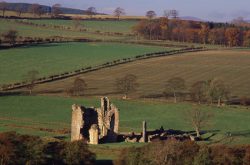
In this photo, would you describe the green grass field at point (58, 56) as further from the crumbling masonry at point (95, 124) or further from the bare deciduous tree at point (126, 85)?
the crumbling masonry at point (95, 124)

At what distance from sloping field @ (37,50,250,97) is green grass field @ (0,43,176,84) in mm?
6770

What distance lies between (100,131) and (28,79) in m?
33.2

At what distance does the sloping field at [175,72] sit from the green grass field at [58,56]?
6770mm

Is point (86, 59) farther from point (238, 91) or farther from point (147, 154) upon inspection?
point (147, 154)

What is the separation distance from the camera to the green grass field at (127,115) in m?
66.9

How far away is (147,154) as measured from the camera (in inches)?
1933

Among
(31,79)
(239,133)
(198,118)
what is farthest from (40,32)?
(239,133)

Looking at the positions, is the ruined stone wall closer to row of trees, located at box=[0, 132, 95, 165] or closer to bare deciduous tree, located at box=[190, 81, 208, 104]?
row of trees, located at box=[0, 132, 95, 165]

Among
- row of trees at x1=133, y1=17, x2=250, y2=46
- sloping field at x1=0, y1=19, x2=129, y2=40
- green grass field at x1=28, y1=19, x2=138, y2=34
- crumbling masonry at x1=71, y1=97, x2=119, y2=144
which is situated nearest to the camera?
crumbling masonry at x1=71, y1=97, x2=119, y2=144

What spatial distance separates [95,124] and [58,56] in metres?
59.0

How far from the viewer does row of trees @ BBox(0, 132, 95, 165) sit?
48125 mm

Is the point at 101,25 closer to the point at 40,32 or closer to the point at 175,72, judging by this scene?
the point at 40,32

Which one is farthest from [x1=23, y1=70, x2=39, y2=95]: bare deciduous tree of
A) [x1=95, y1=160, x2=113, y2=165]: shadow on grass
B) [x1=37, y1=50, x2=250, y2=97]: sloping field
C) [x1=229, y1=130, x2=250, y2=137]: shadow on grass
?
[x1=95, y1=160, x2=113, y2=165]: shadow on grass

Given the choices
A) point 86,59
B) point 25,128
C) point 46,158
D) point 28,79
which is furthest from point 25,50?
point 46,158
